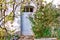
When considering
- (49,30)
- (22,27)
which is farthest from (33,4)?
(49,30)

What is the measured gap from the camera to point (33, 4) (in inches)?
512

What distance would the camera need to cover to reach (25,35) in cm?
1313

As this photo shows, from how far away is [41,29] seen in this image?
11.1m

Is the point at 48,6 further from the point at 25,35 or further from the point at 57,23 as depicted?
the point at 25,35

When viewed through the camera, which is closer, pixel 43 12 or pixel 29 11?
pixel 43 12

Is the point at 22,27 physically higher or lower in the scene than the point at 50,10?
lower

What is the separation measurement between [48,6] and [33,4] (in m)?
1.58

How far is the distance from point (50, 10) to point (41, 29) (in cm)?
112

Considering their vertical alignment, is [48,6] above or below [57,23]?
above

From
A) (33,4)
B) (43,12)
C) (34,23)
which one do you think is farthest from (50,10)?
(33,4)

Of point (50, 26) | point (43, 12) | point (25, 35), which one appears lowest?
point (25, 35)

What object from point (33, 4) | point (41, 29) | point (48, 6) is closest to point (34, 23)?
point (41, 29)

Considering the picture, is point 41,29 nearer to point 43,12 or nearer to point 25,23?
point 43,12

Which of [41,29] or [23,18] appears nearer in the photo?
[41,29]
